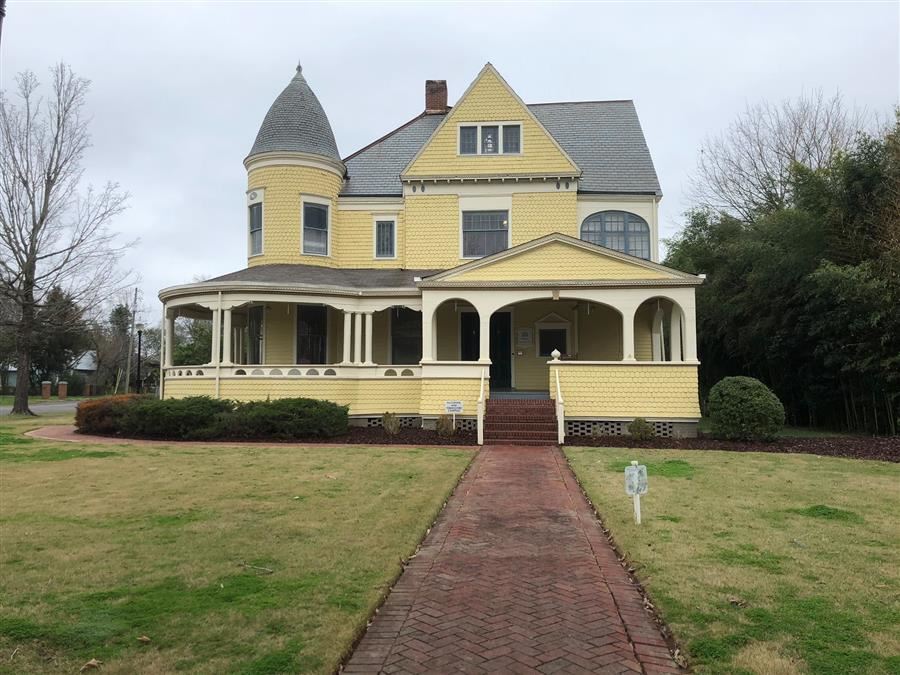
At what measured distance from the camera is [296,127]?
2200cm

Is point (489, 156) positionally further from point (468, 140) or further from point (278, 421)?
point (278, 421)

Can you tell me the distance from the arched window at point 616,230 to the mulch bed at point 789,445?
287 inches

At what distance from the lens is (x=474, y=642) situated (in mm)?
4258

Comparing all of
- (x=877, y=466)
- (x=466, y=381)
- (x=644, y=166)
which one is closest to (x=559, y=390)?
(x=466, y=381)

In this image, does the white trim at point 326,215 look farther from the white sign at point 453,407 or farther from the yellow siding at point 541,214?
the white sign at point 453,407

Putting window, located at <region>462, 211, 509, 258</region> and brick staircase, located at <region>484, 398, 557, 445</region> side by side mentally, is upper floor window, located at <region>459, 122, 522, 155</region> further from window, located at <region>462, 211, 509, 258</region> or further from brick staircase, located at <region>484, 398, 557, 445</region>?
brick staircase, located at <region>484, 398, 557, 445</region>

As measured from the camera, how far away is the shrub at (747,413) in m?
15.7

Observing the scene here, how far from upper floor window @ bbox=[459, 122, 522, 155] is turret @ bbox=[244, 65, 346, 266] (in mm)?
4549

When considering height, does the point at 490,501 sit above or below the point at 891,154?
below

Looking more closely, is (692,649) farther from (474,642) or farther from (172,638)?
(172,638)

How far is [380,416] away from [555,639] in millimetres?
→ 15135

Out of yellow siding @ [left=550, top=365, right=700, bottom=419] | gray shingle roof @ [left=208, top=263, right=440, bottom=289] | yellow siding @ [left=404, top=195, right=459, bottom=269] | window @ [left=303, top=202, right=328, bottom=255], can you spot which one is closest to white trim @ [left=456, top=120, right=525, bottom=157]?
yellow siding @ [left=404, top=195, right=459, bottom=269]

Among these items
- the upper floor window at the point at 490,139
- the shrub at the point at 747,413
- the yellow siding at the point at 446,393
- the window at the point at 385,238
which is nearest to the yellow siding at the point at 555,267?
the yellow siding at the point at 446,393

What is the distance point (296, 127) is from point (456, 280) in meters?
8.63
